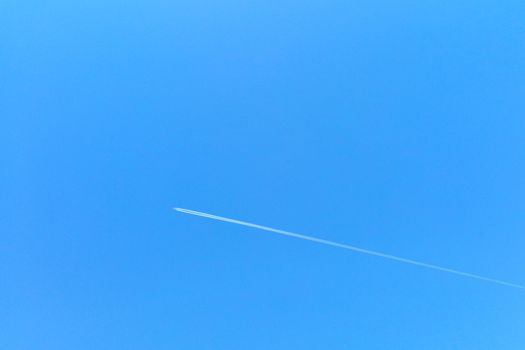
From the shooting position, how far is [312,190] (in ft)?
3.63

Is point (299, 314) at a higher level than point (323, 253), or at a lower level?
lower

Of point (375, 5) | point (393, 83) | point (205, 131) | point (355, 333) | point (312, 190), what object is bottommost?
point (355, 333)

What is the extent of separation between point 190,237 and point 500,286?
872 millimetres

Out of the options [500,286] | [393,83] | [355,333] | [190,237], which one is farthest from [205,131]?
[500,286]

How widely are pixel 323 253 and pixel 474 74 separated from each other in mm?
661

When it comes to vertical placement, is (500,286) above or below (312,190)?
below

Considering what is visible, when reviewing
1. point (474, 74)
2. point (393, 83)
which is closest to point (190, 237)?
point (393, 83)

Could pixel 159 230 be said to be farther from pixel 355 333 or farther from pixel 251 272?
pixel 355 333

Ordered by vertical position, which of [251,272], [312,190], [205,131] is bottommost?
[251,272]

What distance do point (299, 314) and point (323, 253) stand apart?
0.17 metres

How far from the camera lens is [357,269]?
3.64 feet

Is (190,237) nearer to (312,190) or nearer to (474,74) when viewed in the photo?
(312,190)

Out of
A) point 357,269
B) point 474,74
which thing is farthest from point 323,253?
point 474,74

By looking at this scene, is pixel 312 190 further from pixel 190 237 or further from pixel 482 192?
pixel 482 192
